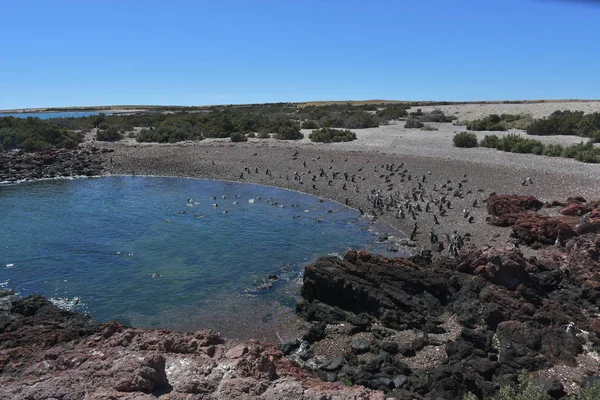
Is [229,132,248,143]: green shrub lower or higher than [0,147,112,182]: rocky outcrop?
higher

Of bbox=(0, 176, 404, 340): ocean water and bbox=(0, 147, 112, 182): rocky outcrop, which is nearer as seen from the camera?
bbox=(0, 176, 404, 340): ocean water

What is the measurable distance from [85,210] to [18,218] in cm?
325

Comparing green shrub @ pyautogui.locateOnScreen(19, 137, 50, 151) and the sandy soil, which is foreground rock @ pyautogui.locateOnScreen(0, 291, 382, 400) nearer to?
the sandy soil

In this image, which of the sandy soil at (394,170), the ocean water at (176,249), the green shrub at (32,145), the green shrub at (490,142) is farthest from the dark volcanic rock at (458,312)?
the green shrub at (32,145)

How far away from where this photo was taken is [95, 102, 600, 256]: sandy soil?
23438mm

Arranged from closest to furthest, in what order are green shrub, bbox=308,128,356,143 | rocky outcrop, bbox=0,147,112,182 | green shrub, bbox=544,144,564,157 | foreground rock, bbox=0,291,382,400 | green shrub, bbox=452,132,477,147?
1. foreground rock, bbox=0,291,382,400
2. green shrub, bbox=544,144,564,157
3. rocky outcrop, bbox=0,147,112,182
4. green shrub, bbox=452,132,477,147
5. green shrub, bbox=308,128,356,143

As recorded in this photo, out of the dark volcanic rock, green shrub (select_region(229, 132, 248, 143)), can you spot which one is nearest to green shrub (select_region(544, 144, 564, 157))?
the dark volcanic rock

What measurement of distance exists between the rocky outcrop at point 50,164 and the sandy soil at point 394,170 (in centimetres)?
180

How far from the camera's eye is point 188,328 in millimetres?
13250

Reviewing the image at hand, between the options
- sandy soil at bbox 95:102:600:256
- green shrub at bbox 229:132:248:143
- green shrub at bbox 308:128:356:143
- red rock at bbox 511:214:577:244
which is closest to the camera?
red rock at bbox 511:214:577:244

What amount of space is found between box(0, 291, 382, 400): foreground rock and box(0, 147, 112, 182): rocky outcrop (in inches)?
1229

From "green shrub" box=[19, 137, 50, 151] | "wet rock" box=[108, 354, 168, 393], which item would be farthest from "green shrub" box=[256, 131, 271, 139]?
"wet rock" box=[108, 354, 168, 393]

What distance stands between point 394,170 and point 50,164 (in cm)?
2854

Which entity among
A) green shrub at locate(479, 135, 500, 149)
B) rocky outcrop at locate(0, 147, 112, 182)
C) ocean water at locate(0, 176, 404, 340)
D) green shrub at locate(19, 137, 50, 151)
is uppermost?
green shrub at locate(479, 135, 500, 149)
